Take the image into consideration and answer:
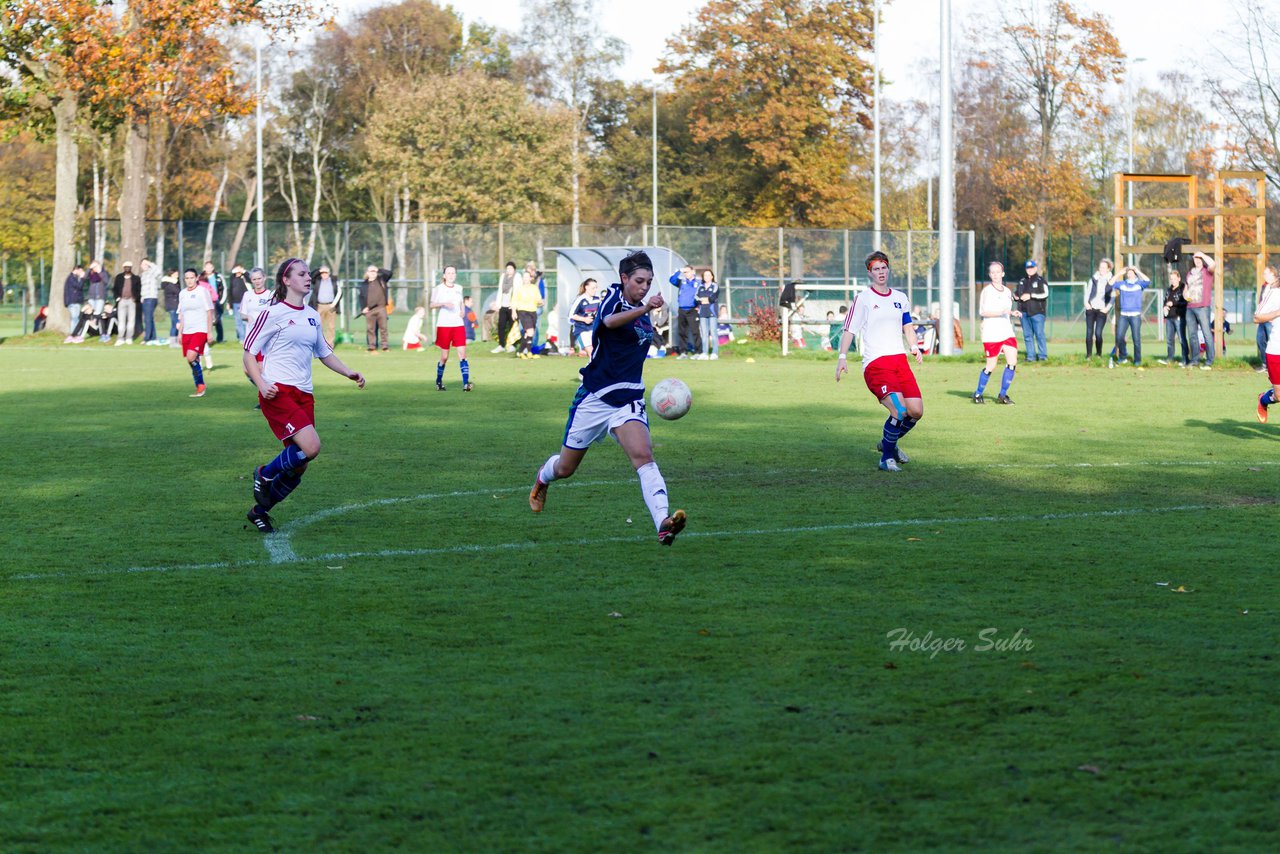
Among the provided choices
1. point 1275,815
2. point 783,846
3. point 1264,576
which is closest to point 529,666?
point 783,846

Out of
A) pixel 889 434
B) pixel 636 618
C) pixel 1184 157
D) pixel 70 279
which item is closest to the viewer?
pixel 636 618

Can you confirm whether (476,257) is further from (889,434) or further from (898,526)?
(898,526)

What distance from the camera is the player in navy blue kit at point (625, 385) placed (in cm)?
933

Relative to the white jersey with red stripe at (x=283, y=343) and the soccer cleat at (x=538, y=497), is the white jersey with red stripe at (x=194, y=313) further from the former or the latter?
the soccer cleat at (x=538, y=497)

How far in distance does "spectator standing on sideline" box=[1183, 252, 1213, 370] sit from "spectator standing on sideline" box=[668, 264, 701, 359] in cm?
982

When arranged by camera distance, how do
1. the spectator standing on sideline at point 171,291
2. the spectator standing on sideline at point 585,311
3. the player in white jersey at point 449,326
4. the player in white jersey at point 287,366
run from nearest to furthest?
the player in white jersey at point 287,366, the player in white jersey at point 449,326, the spectator standing on sideline at point 585,311, the spectator standing on sideline at point 171,291

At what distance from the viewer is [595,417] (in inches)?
386

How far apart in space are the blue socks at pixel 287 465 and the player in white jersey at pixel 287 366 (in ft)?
0.05

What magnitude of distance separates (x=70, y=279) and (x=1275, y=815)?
128 ft

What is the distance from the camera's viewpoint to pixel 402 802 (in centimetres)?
488

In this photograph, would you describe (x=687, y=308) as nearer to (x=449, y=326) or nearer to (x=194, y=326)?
(x=449, y=326)

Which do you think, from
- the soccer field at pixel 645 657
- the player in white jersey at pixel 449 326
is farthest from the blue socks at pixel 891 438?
the player in white jersey at pixel 449 326

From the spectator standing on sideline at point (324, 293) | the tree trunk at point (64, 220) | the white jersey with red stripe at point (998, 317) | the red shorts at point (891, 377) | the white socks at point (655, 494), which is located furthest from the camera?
the tree trunk at point (64, 220)

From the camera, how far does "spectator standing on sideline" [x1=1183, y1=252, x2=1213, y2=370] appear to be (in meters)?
27.2
